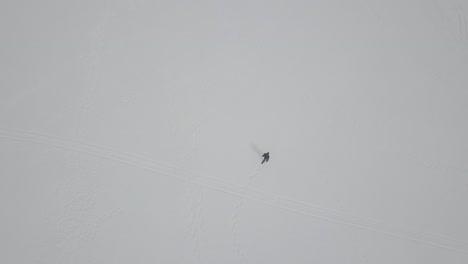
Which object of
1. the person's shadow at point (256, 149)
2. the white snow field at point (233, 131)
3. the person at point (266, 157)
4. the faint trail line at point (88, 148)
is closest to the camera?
the white snow field at point (233, 131)

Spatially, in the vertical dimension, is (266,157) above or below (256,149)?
below

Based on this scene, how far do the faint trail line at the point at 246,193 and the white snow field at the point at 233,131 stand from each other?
0.09 ft

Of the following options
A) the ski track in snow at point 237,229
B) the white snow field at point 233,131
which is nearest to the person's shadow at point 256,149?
the white snow field at point 233,131

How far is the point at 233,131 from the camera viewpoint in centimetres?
882

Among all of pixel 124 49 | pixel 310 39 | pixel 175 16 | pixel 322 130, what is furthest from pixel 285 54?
pixel 124 49

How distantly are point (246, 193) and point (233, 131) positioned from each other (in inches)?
51.7

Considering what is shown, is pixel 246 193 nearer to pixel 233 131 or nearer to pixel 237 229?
pixel 237 229

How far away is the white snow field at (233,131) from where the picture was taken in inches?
319

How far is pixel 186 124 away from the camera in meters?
8.75

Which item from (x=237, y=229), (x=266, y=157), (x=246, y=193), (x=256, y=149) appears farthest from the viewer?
(x=256, y=149)

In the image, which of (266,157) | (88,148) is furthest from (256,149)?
(88,148)

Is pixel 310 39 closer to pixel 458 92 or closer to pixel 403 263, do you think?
pixel 458 92

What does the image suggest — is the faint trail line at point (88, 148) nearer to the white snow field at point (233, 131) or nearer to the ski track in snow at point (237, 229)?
the white snow field at point (233, 131)

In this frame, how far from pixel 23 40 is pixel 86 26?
1310 mm
